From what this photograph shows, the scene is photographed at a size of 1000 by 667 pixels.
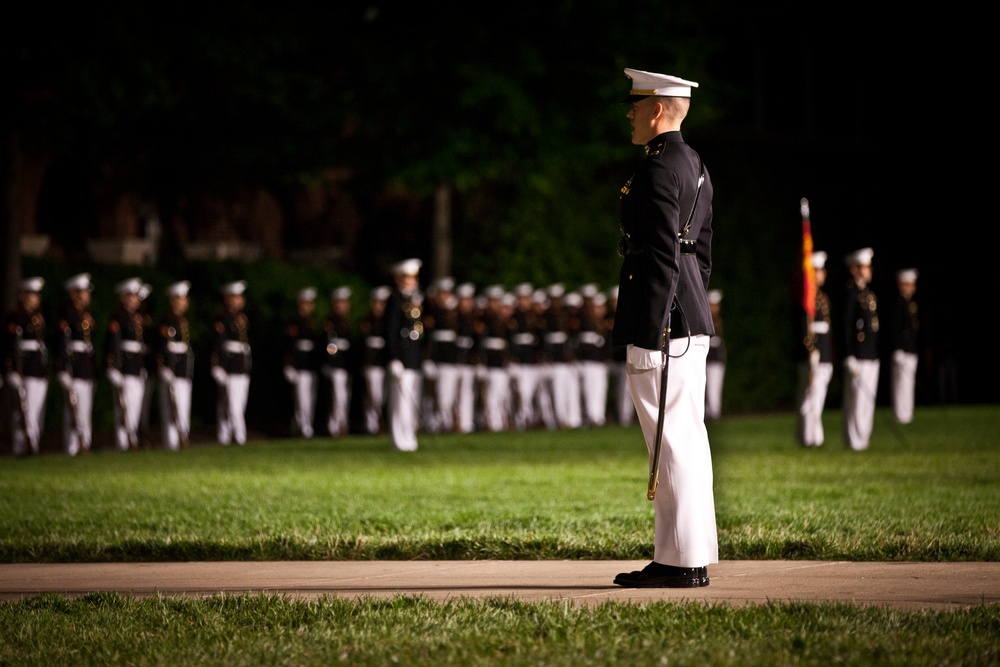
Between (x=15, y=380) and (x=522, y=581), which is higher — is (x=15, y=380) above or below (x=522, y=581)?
above

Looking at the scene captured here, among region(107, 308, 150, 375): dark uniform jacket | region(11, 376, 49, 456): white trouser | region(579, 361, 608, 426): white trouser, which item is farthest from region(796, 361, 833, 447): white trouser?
region(579, 361, 608, 426): white trouser

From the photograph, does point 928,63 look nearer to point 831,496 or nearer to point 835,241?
point 835,241

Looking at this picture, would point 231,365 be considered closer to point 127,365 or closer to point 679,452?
point 127,365

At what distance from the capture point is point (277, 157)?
2494cm

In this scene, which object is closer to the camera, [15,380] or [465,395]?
[15,380]

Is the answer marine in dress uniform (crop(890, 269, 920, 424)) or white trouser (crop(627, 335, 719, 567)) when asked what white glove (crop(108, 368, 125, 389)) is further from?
white trouser (crop(627, 335, 719, 567))

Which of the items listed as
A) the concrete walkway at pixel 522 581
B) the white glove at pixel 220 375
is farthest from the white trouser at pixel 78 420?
the concrete walkway at pixel 522 581

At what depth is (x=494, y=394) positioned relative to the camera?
86.5ft

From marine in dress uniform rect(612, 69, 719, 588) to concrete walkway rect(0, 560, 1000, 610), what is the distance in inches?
7.5

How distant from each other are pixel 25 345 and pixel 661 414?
1445 cm

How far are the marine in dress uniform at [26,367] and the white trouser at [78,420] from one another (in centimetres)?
37

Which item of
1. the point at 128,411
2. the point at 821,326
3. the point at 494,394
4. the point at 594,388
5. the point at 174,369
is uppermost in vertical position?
the point at 821,326

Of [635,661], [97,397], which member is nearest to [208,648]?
[635,661]

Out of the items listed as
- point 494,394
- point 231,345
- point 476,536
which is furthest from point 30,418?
point 476,536
